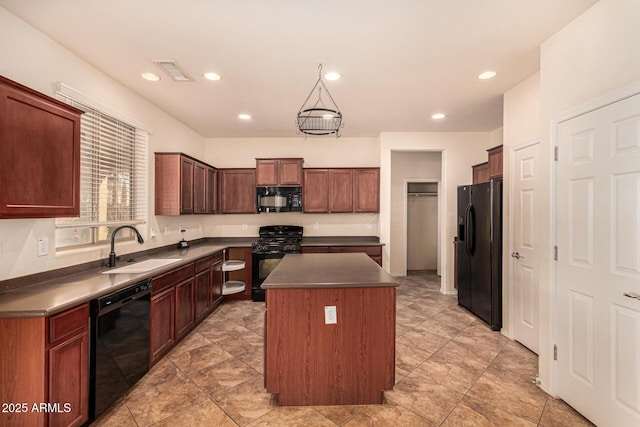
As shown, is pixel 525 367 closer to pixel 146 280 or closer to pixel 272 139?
pixel 146 280

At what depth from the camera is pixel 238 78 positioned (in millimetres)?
3033

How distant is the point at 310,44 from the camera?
2.40m

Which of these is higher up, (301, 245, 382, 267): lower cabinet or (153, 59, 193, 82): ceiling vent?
(153, 59, 193, 82): ceiling vent

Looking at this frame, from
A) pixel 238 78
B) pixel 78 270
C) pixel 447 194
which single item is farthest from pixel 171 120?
pixel 447 194

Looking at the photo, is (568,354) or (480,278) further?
(480,278)

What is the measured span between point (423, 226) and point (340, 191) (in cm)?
275

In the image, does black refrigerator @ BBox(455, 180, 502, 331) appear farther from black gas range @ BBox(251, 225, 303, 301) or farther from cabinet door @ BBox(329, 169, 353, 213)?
black gas range @ BBox(251, 225, 303, 301)

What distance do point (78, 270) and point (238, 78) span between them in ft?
A: 7.68

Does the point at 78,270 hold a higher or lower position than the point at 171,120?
lower

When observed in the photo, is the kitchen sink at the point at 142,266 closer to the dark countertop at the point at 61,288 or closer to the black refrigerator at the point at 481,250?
the dark countertop at the point at 61,288

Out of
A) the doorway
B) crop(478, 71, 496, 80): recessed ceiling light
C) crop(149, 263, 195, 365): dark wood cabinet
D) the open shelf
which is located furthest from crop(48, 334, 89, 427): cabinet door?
the doorway

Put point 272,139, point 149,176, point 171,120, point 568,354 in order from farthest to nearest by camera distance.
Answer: point 272,139 → point 171,120 → point 149,176 → point 568,354

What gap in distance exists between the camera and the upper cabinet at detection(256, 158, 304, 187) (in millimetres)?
5066

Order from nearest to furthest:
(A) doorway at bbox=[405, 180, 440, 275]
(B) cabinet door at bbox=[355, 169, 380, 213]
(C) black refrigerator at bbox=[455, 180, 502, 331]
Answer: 1. (C) black refrigerator at bbox=[455, 180, 502, 331]
2. (B) cabinet door at bbox=[355, 169, 380, 213]
3. (A) doorway at bbox=[405, 180, 440, 275]
